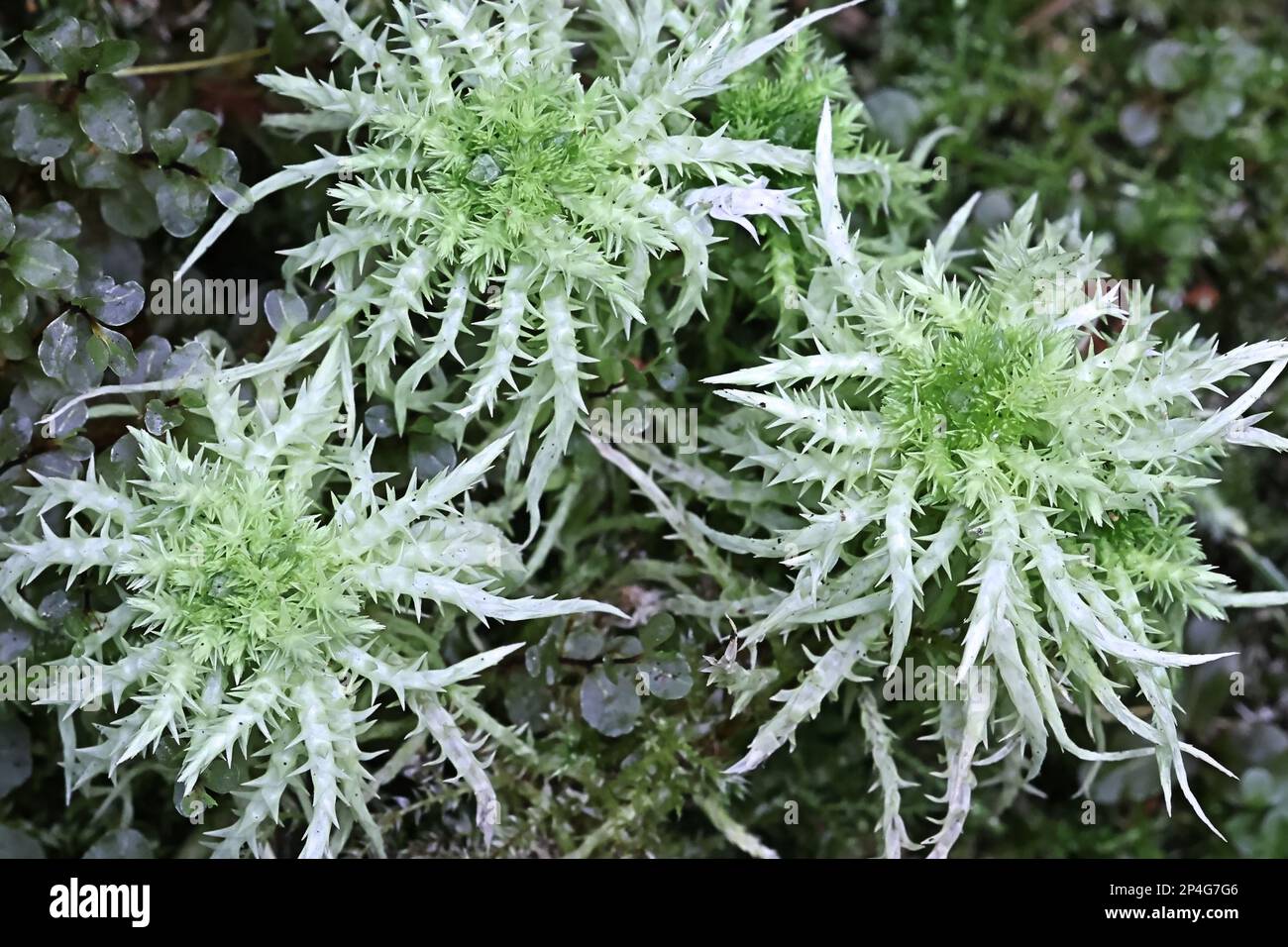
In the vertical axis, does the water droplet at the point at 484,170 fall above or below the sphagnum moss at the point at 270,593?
above

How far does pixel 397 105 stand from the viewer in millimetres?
1083

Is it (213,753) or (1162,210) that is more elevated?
(1162,210)

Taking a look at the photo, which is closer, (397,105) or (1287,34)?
(397,105)

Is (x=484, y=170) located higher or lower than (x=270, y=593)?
higher

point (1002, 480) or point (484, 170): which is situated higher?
point (484, 170)

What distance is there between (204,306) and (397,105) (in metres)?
0.33

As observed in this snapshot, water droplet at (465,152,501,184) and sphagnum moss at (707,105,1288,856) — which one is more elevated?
water droplet at (465,152,501,184)

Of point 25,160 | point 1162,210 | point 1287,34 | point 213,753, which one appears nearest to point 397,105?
point 25,160

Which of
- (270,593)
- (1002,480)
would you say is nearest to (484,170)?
(270,593)

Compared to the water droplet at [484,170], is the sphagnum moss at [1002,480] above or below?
below

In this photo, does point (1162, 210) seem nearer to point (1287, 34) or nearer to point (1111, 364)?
point (1287, 34)

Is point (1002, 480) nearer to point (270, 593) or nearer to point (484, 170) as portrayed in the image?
point (484, 170)

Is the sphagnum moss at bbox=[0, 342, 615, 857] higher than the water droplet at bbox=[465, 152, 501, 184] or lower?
lower
